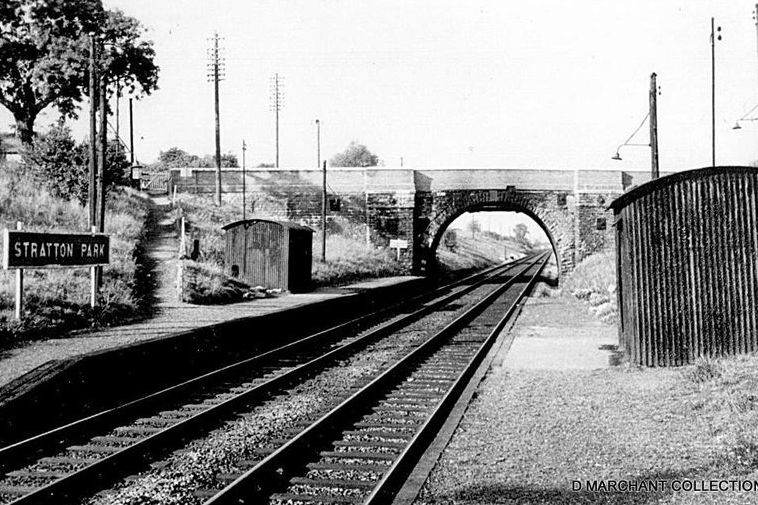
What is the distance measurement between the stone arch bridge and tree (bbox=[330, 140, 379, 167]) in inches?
1843

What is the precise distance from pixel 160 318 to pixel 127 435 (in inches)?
332

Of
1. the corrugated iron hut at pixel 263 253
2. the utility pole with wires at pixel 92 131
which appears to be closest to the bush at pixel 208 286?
the corrugated iron hut at pixel 263 253

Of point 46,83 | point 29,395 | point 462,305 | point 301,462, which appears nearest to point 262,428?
point 301,462

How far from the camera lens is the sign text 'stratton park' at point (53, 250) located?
1173 centimetres

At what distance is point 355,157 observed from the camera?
87.8 metres

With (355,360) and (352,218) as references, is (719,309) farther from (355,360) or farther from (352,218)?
(352,218)

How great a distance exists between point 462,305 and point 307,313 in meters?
6.79

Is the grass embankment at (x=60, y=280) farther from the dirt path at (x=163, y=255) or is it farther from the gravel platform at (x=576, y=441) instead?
the gravel platform at (x=576, y=441)

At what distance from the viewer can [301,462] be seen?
639cm

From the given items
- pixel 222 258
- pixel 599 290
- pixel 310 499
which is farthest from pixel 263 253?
pixel 310 499

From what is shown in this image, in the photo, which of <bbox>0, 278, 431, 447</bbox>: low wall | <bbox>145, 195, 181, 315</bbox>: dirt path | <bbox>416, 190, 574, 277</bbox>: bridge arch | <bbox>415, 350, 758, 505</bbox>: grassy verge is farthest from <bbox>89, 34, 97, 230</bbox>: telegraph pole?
<bbox>416, 190, 574, 277</bbox>: bridge arch

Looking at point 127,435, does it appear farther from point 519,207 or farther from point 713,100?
point 519,207

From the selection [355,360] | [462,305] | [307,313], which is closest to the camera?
[355,360]

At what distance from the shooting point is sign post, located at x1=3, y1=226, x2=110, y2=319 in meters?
11.8
